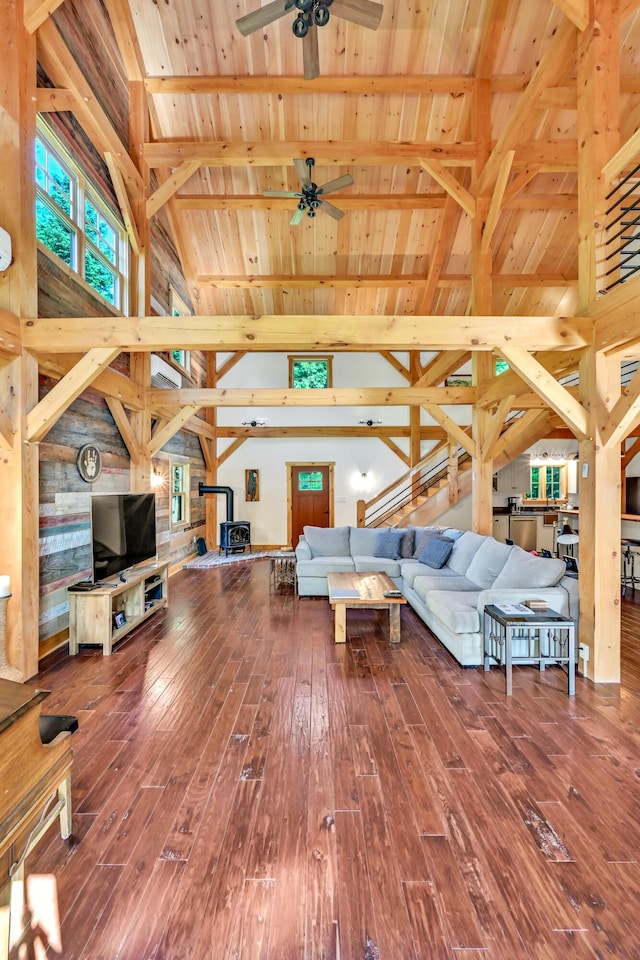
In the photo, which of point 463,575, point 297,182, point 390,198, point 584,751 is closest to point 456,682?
point 584,751

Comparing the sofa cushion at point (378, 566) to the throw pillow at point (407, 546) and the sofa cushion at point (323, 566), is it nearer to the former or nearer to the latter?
the sofa cushion at point (323, 566)

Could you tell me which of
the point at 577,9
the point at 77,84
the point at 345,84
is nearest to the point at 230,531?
the point at 77,84

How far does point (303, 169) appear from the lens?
5277 mm

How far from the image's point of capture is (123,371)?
5883 mm

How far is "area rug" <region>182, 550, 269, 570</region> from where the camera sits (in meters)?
8.24

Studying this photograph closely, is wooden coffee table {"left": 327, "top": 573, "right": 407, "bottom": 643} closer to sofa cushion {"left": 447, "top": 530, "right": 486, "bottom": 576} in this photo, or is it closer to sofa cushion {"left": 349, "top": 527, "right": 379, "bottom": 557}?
sofa cushion {"left": 447, "top": 530, "right": 486, "bottom": 576}

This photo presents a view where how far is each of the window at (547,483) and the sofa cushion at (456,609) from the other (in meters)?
6.58

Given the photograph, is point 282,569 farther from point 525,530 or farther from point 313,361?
point 313,361

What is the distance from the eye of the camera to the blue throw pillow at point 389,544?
6711mm

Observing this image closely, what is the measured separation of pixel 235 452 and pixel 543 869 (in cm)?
955

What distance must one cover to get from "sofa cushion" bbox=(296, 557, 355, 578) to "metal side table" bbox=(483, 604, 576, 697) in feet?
9.00

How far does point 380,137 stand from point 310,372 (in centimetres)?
495

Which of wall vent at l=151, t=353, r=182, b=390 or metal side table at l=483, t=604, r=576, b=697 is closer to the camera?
metal side table at l=483, t=604, r=576, b=697

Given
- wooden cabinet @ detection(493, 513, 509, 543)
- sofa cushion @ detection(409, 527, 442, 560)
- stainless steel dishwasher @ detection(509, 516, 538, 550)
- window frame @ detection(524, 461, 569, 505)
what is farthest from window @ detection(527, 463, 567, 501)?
sofa cushion @ detection(409, 527, 442, 560)
